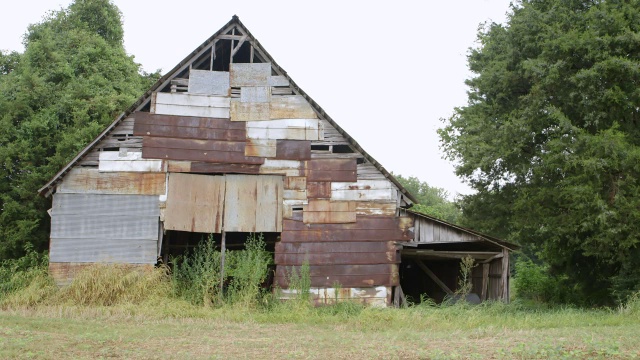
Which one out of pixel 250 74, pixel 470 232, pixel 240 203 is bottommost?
pixel 470 232

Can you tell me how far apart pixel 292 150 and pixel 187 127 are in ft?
8.80

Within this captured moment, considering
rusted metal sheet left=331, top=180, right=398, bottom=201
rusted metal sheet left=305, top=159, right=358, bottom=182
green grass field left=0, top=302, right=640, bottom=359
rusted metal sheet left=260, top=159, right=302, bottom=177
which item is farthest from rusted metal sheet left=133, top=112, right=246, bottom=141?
green grass field left=0, top=302, right=640, bottom=359

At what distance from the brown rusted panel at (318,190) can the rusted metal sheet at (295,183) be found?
0.13 metres

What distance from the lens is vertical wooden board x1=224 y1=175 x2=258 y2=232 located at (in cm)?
1622

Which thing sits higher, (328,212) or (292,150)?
(292,150)

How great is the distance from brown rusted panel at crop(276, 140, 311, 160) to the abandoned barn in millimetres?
25

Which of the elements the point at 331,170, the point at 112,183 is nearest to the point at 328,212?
the point at 331,170

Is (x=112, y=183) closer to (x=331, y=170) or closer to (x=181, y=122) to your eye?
(x=181, y=122)

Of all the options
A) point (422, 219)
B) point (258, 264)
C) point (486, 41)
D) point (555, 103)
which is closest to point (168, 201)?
point (258, 264)

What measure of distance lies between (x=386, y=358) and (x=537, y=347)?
93.9 inches

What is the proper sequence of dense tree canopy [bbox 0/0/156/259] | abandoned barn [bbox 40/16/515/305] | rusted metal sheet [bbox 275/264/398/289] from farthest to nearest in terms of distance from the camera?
dense tree canopy [bbox 0/0/156/259], rusted metal sheet [bbox 275/264/398/289], abandoned barn [bbox 40/16/515/305]

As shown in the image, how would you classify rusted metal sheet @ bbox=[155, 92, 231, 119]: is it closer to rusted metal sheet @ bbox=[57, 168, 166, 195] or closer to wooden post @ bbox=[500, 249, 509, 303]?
rusted metal sheet @ bbox=[57, 168, 166, 195]

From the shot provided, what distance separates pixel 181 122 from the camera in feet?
53.3

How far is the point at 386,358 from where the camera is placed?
352 inches
